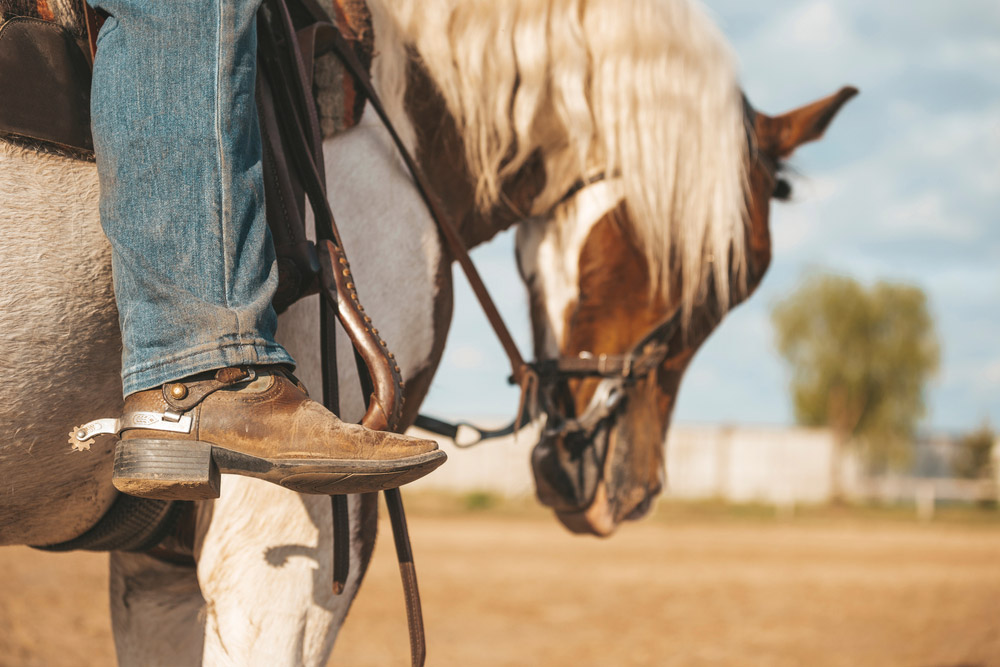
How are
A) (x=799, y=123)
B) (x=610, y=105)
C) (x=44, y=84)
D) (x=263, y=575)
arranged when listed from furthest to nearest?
(x=799, y=123) → (x=610, y=105) → (x=263, y=575) → (x=44, y=84)

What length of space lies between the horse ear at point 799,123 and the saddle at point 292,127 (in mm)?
1326

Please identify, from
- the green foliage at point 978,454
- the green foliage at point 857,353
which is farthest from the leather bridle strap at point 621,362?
the green foliage at point 978,454

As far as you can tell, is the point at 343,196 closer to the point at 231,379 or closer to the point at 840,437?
the point at 231,379

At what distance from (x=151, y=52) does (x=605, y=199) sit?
1.27m

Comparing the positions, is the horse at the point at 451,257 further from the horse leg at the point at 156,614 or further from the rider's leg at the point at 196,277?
the rider's leg at the point at 196,277

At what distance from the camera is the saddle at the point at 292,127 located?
1.31 meters

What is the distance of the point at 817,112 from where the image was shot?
Result: 2570 mm

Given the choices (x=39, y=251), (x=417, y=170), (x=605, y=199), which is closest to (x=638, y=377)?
(x=605, y=199)

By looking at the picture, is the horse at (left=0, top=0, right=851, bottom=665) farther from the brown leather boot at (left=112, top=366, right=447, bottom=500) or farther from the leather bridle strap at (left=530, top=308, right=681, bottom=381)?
the brown leather boot at (left=112, top=366, right=447, bottom=500)

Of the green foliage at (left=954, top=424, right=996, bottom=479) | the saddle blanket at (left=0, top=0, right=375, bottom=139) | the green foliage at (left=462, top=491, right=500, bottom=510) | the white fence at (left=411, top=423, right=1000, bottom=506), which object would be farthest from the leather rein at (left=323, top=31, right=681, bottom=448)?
the green foliage at (left=954, top=424, right=996, bottom=479)

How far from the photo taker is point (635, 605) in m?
8.09

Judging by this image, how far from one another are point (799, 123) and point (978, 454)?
34808 mm

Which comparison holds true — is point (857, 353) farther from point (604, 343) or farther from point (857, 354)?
point (604, 343)

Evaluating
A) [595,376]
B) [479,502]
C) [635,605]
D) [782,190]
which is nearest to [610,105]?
[595,376]
